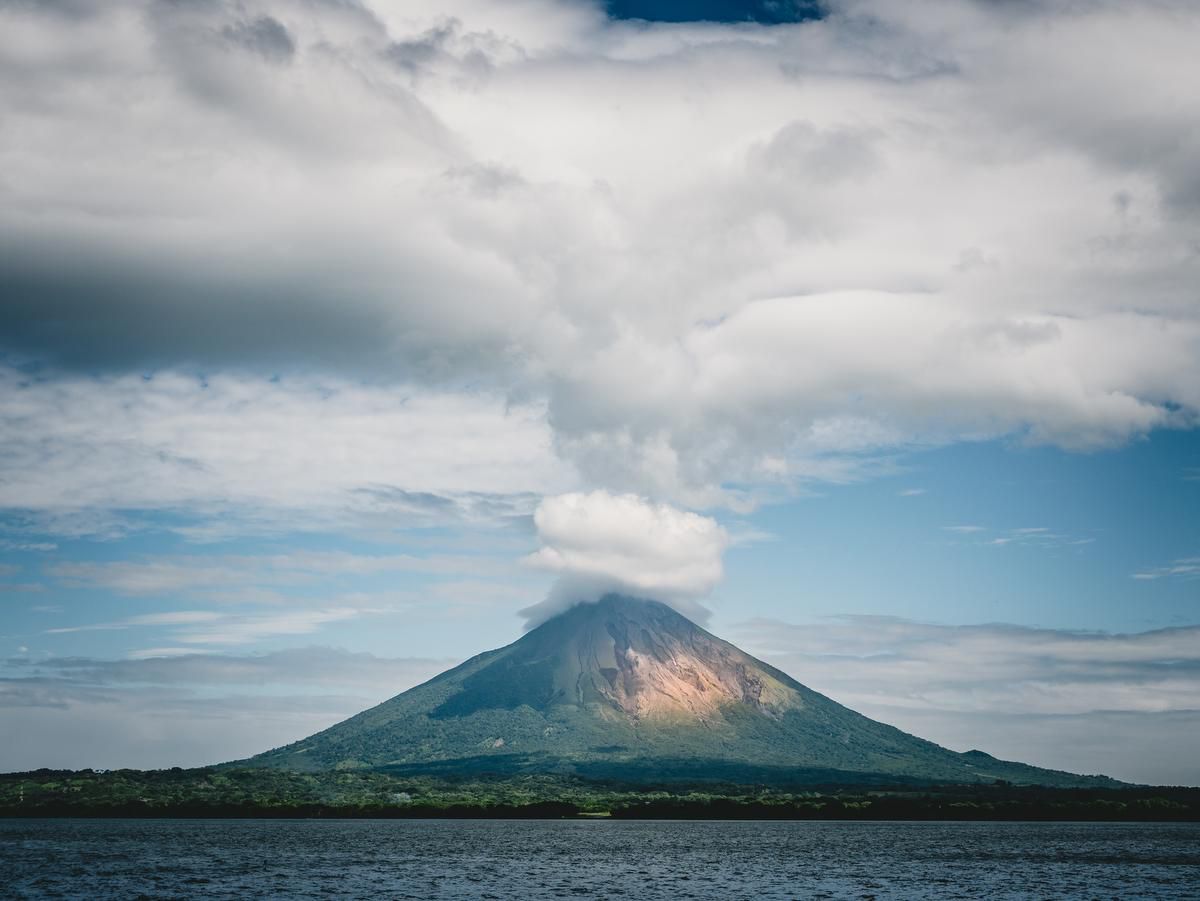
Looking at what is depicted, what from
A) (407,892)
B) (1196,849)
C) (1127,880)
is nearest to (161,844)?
(407,892)

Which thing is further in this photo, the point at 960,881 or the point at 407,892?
the point at 960,881

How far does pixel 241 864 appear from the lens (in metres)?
134

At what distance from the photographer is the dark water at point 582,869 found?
10306 cm

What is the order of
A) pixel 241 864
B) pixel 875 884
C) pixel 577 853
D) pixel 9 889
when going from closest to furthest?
pixel 9 889 < pixel 875 884 < pixel 241 864 < pixel 577 853

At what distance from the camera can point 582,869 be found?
441ft

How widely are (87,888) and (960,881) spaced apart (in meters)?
86.2

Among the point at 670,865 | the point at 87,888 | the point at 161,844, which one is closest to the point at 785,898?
the point at 670,865

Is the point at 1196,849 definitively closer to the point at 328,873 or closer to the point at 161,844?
the point at 328,873

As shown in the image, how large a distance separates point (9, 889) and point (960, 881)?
9236 cm

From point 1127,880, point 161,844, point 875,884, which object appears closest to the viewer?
point 875,884

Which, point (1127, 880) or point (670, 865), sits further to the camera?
point (670, 865)

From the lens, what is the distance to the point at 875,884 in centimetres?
11450

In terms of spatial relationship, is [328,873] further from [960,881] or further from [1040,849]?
[1040,849]

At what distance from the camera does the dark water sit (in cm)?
10306
